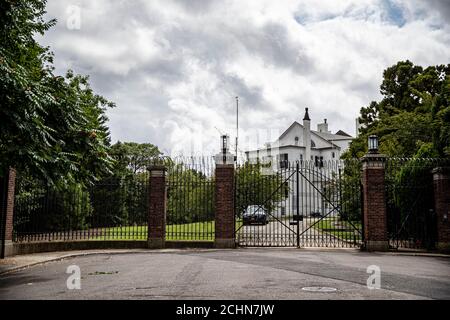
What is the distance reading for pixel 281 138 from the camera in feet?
199

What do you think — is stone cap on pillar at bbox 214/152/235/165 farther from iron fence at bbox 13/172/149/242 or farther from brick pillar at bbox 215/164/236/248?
iron fence at bbox 13/172/149/242

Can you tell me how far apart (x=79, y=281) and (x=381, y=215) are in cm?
1038

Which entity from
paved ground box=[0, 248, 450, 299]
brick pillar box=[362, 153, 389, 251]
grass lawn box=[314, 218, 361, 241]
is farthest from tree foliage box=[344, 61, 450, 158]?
paved ground box=[0, 248, 450, 299]

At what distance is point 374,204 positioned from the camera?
15.3 m

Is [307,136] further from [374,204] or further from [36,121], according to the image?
[36,121]

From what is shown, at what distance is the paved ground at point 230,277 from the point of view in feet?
24.0

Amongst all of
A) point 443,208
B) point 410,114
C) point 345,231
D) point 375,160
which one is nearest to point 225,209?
point 375,160

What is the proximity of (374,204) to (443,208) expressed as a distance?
2231 millimetres

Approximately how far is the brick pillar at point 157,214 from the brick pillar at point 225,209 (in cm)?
193

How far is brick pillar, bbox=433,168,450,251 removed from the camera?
1488 cm

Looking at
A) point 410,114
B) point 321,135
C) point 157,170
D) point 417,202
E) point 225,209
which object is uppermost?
point 321,135

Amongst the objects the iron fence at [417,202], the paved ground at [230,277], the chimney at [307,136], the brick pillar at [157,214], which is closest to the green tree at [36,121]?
the paved ground at [230,277]
